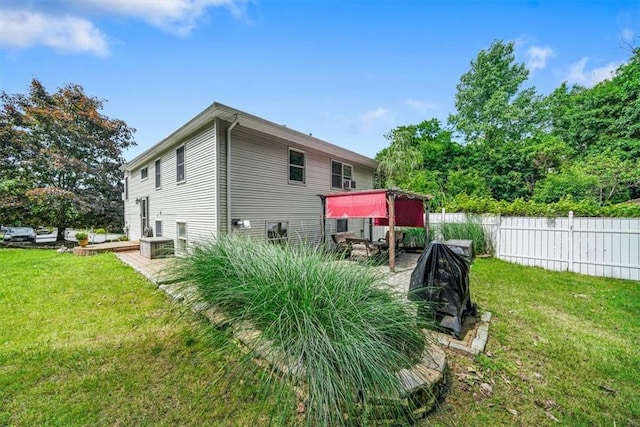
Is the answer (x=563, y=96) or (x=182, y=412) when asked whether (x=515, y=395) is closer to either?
(x=182, y=412)

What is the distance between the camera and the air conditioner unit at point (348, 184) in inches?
483

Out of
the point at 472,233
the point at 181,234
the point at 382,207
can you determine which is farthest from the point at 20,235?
the point at 472,233

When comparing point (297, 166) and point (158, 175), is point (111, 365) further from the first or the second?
point (158, 175)

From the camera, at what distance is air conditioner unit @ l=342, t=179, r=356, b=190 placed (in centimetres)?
1227

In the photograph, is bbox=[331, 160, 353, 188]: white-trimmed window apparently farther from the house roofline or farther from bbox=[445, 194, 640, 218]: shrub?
bbox=[445, 194, 640, 218]: shrub

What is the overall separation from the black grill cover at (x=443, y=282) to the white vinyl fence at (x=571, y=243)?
6.57 meters

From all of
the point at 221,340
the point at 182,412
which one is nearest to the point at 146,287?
the point at 221,340

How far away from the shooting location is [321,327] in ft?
7.36

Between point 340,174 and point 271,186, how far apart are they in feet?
13.6

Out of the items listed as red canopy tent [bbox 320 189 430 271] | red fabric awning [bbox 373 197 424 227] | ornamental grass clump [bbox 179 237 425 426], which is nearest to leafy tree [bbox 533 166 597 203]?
red fabric awning [bbox 373 197 424 227]

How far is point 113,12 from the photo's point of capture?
6.19 meters

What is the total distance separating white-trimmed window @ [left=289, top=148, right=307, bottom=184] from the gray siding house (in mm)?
37

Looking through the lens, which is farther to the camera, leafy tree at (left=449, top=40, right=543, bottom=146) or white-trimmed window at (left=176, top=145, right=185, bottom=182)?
leafy tree at (left=449, top=40, right=543, bottom=146)

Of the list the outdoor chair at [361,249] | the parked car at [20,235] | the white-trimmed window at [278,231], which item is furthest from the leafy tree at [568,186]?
the parked car at [20,235]
